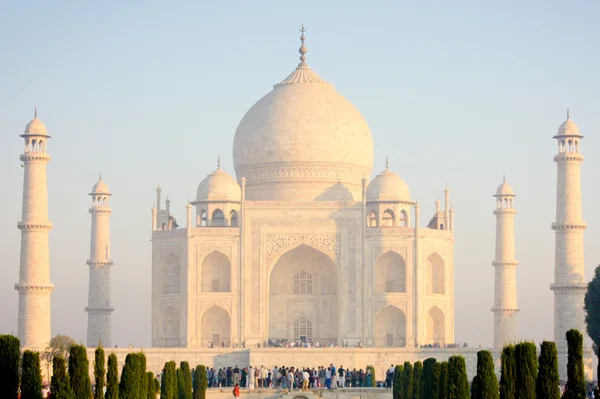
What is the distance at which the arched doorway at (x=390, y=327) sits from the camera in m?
40.0

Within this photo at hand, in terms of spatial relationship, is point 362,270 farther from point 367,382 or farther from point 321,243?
point 367,382

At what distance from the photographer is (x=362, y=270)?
39750 millimetres

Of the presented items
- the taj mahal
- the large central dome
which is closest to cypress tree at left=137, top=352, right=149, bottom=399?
the taj mahal

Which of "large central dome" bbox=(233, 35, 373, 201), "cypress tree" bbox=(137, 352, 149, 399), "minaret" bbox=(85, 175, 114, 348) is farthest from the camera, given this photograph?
"minaret" bbox=(85, 175, 114, 348)

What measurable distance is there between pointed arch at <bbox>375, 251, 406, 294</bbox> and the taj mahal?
4 centimetres

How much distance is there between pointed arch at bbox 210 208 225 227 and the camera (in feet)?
135

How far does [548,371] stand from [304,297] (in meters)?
22.4

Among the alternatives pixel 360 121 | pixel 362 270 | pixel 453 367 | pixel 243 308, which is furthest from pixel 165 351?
pixel 453 367

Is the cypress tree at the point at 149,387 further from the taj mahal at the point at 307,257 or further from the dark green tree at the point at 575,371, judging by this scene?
the taj mahal at the point at 307,257

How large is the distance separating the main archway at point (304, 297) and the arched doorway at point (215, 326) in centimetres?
153

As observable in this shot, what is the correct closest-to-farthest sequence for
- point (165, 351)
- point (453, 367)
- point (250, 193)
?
point (453, 367), point (165, 351), point (250, 193)

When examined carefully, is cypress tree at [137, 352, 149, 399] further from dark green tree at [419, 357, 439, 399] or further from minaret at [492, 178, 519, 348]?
minaret at [492, 178, 519, 348]

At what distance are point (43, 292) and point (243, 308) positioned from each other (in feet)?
18.5

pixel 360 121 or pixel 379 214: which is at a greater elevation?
pixel 360 121
